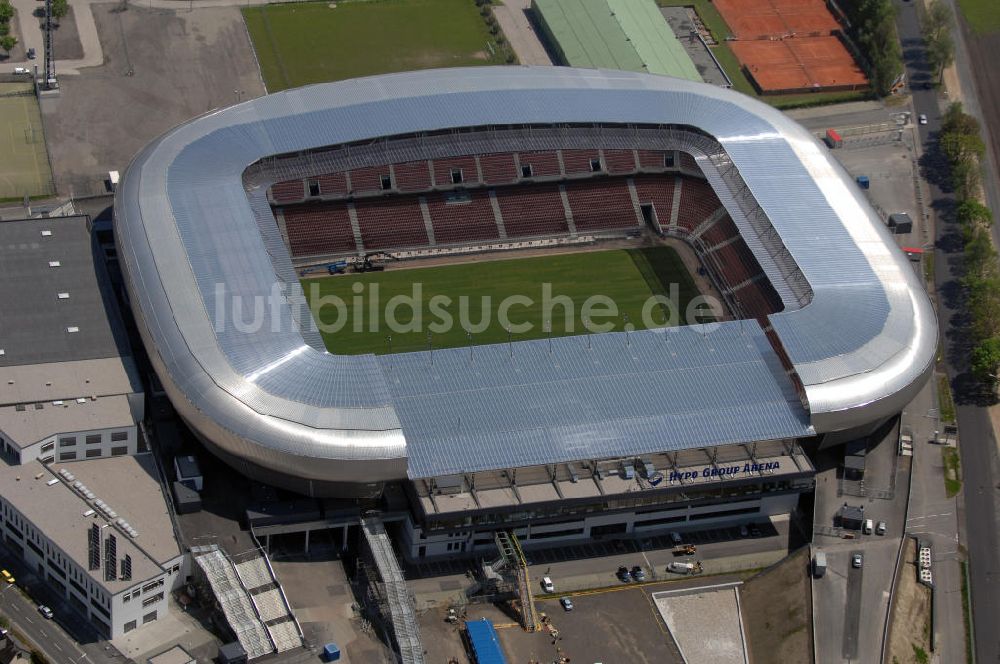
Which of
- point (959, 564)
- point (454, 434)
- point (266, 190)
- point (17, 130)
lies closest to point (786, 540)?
point (959, 564)

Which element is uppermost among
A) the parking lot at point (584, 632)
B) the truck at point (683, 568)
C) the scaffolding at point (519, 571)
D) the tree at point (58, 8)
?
the tree at point (58, 8)

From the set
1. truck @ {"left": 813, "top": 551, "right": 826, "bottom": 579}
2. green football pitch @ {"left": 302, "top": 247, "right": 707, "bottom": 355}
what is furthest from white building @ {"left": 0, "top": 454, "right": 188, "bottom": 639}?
truck @ {"left": 813, "top": 551, "right": 826, "bottom": 579}

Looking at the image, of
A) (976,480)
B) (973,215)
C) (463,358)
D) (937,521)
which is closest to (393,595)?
(463,358)

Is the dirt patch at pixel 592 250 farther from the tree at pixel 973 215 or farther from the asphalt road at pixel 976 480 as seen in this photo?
the tree at pixel 973 215

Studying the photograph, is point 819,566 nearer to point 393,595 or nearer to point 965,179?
point 393,595

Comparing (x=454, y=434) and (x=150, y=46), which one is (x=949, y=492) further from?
(x=150, y=46)

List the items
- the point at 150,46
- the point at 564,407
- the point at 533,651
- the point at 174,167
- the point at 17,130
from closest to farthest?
the point at 533,651 → the point at 564,407 → the point at 174,167 → the point at 17,130 → the point at 150,46

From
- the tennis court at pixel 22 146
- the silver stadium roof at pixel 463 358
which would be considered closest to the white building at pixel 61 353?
the silver stadium roof at pixel 463 358
